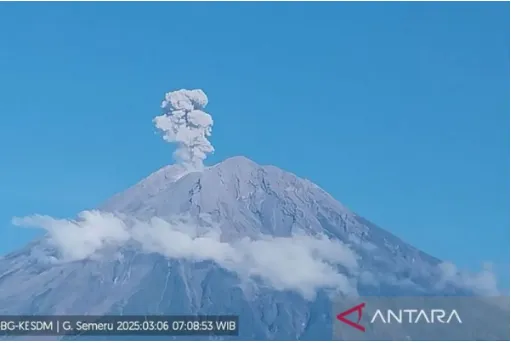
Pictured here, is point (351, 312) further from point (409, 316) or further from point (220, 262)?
point (220, 262)

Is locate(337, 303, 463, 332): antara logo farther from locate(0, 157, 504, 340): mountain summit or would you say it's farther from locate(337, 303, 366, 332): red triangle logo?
locate(0, 157, 504, 340): mountain summit

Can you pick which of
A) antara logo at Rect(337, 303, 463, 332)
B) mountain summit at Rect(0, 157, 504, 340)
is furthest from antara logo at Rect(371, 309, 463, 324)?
mountain summit at Rect(0, 157, 504, 340)

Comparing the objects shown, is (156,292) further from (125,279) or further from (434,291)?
(434,291)

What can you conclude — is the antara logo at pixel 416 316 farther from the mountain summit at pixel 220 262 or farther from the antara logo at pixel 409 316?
the mountain summit at pixel 220 262

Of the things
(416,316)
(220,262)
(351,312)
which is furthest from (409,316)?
(220,262)

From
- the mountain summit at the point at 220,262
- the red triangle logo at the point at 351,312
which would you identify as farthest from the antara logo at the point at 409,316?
the mountain summit at the point at 220,262

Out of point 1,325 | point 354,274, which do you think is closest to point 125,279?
point 1,325

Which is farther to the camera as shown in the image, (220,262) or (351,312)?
(220,262)
